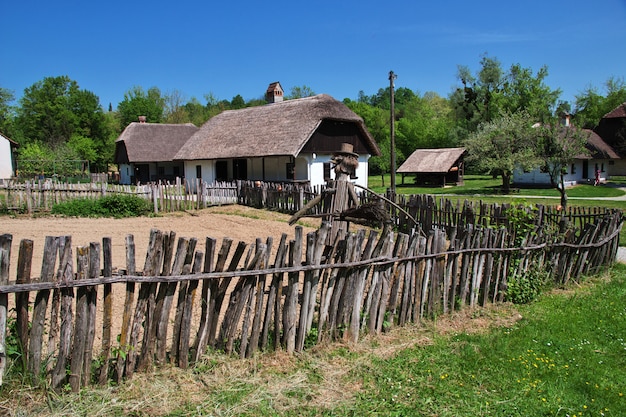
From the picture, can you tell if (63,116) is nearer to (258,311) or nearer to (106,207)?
(106,207)

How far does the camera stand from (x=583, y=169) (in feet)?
117

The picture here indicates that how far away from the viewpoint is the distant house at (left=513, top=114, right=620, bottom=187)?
32875 mm

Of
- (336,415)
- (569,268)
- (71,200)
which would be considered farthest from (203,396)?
(71,200)

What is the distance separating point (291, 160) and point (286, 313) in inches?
842

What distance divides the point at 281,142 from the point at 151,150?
18797 mm

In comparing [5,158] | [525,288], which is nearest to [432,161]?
[525,288]

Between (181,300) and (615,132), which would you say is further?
(615,132)

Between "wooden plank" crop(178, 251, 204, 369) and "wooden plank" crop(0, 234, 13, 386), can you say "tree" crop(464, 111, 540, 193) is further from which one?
"wooden plank" crop(0, 234, 13, 386)

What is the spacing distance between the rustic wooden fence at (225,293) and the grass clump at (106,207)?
1217 cm

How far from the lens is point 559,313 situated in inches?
236

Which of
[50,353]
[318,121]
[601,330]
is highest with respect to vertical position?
[318,121]

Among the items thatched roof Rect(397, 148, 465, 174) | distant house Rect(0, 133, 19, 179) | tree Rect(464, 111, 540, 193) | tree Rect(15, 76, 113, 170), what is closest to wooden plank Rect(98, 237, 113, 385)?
tree Rect(464, 111, 540, 193)

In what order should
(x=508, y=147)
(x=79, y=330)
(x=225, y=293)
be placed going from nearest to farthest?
(x=79, y=330) → (x=225, y=293) → (x=508, y=147)

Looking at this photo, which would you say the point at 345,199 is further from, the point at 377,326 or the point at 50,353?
the point at 50,353
